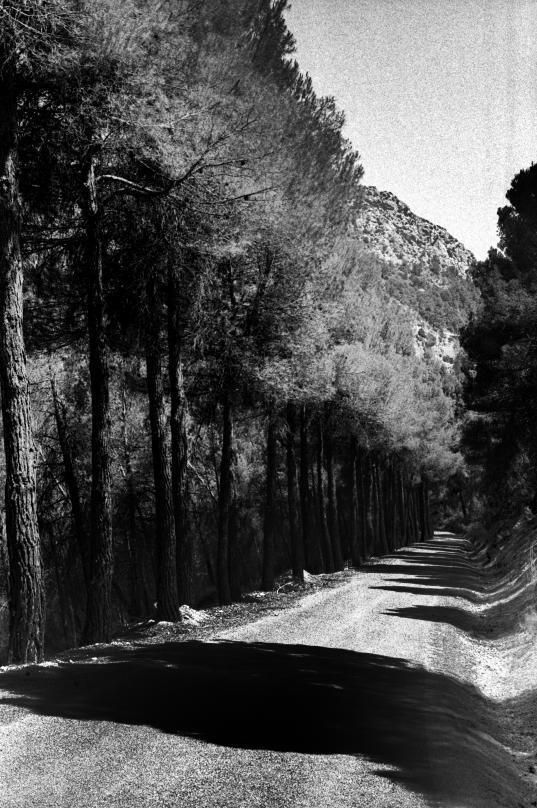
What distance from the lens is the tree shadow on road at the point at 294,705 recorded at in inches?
297

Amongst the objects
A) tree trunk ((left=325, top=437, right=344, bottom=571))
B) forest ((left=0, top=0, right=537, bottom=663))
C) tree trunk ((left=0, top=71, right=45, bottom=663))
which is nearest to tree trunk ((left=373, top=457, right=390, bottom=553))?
tree trunk ((left=325, top=437, right=344, bottom=571))

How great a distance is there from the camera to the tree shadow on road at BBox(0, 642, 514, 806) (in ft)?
24.8

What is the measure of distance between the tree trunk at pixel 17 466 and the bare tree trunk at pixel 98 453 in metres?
2.54

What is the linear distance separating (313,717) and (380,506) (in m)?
53.4

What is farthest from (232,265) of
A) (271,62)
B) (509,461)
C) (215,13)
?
(509,461)

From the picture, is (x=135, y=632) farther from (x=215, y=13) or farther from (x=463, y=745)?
(x=215, y=13)

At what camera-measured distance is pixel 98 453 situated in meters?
15.0

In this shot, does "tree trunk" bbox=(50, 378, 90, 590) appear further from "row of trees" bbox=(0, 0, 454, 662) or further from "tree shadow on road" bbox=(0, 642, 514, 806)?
"tree shadow on road" bbox=(0, 642, 514, 806)

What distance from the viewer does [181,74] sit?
49.0 feet

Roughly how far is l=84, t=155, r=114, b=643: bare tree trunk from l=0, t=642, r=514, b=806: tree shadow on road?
2460mm

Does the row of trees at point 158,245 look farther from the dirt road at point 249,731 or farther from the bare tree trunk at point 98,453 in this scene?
the dirt road at point 249,731

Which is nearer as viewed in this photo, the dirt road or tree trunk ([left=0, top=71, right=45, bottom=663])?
the dirt road

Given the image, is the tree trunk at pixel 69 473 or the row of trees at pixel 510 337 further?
the row of trees at pixel 510 337

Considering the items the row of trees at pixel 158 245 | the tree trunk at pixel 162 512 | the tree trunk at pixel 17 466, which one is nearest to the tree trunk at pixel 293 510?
the row of trees at pixel 158 245
